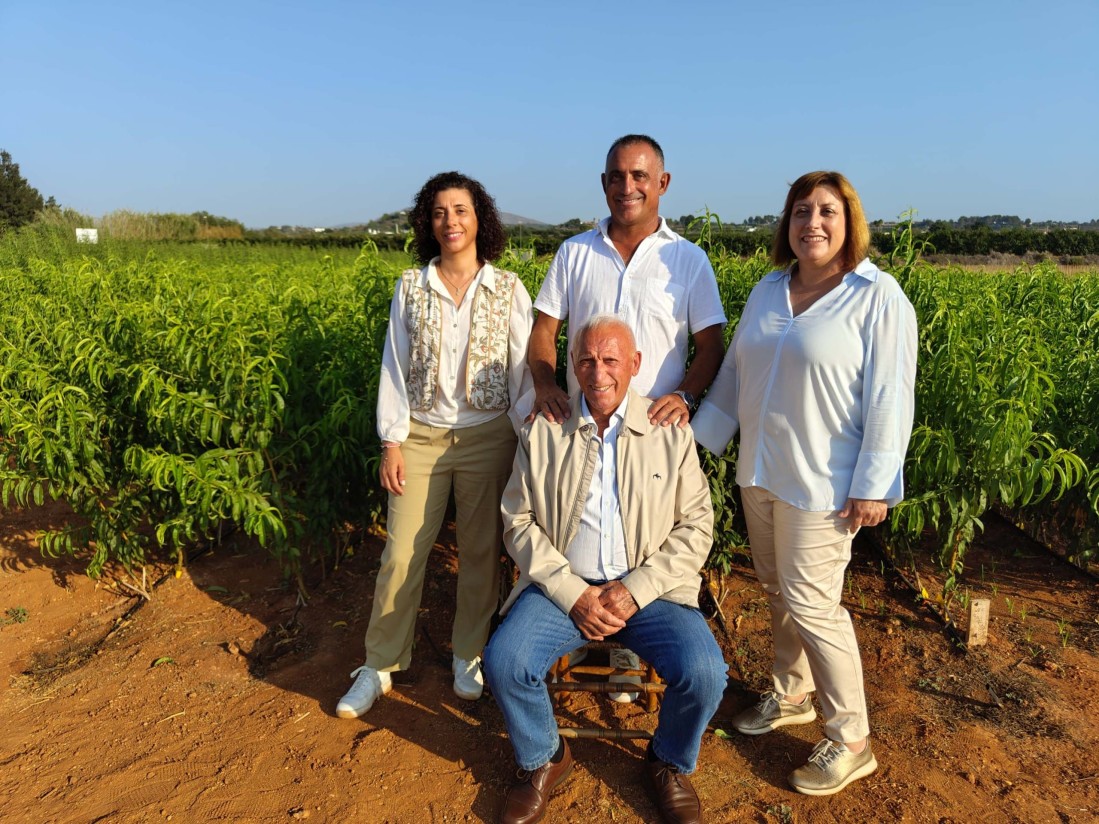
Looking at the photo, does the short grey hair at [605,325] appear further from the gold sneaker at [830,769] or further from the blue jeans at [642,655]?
the gold sneaker at [830,769]

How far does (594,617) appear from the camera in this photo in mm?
2352

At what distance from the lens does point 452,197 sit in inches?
107

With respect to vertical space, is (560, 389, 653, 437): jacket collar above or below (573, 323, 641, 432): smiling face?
below

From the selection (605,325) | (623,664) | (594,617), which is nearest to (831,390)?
(605,325)

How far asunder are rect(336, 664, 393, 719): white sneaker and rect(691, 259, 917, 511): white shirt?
5.67 ft

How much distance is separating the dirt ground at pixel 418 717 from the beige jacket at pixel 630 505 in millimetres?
761

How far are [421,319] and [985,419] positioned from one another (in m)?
2.29

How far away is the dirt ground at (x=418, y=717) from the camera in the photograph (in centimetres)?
249

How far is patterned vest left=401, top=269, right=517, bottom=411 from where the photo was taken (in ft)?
9.00

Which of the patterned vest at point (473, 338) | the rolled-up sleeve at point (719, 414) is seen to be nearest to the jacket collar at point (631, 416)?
the rolled-up sleeve at point (719, 414)

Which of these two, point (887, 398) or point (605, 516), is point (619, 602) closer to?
point (605, 516)

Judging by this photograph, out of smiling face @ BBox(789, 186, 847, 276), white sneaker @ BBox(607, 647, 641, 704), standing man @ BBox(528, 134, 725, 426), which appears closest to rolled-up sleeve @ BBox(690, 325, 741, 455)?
standing man @ BBox(528, 134, 725, 426)

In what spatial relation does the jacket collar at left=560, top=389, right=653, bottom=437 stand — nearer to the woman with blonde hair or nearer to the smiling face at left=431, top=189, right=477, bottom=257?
the woman with blonde hair

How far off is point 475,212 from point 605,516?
126 cm
